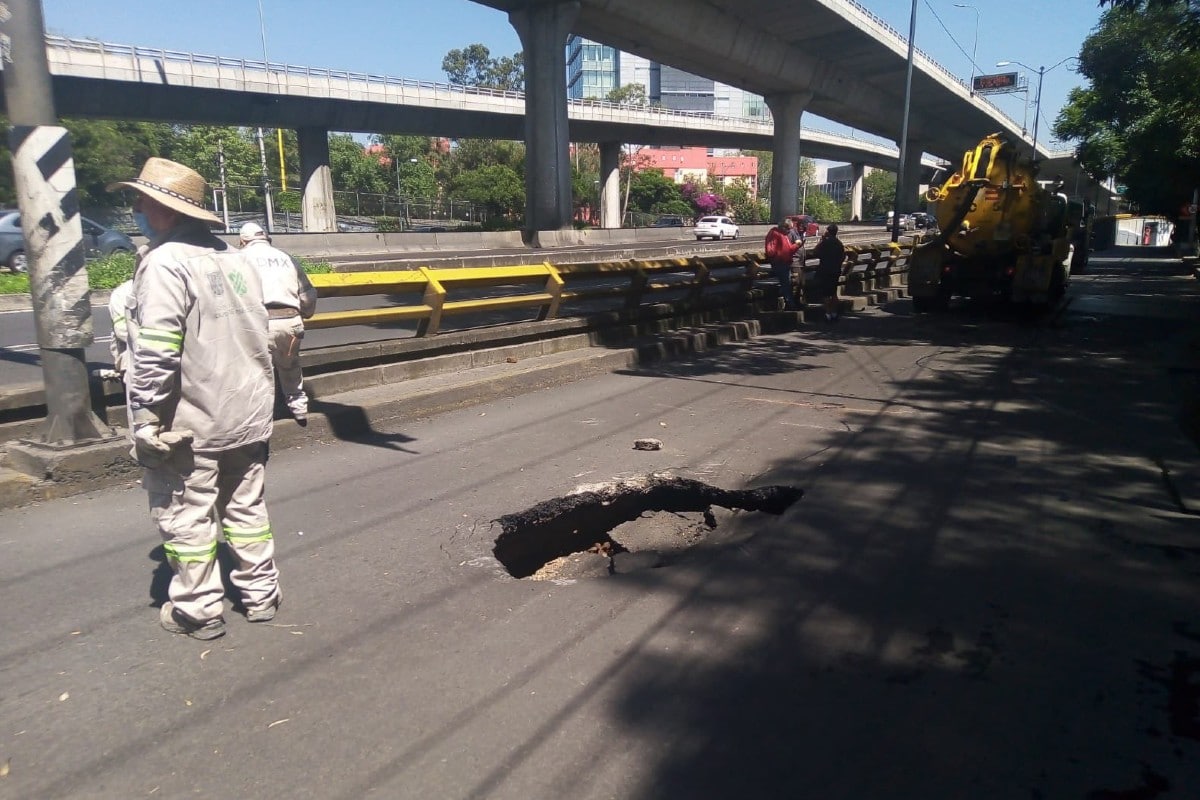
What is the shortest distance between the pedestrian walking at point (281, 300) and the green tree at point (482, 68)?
91.6 metres

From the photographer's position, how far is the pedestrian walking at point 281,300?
6.19m

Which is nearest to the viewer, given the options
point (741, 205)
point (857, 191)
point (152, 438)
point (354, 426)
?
Answer: point (152, 438)

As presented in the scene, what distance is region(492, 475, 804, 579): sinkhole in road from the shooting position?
16.1 ft

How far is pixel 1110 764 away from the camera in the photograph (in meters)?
2.88

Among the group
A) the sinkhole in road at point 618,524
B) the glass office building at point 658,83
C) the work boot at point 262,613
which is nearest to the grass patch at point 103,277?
the sinkhole in road at point 618,524

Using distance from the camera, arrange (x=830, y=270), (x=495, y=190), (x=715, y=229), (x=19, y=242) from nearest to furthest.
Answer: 1. (x=830, y=270)
2. (x=19, y=242)
3. (x=715, y=229)
4. (x=495, y=190)

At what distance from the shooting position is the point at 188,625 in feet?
12.1

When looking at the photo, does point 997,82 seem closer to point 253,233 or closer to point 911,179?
point 911,179

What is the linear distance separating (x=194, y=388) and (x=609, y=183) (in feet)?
197

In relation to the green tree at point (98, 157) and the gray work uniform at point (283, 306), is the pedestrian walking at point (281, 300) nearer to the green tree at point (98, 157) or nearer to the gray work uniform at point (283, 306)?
the gray work uniform at point (283, 306)

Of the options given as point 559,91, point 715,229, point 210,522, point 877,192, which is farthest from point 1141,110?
point 877,192

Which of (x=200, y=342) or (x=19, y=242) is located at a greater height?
(x=19, y=242)

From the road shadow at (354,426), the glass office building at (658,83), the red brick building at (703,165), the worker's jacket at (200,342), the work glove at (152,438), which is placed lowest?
the road shadow at (354,426)

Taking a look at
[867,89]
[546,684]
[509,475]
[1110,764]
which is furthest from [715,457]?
[867,89]
